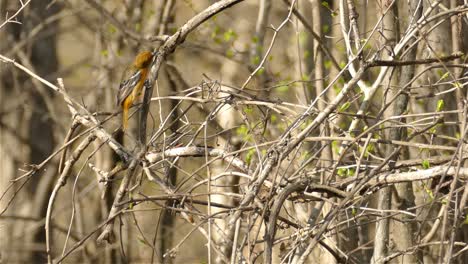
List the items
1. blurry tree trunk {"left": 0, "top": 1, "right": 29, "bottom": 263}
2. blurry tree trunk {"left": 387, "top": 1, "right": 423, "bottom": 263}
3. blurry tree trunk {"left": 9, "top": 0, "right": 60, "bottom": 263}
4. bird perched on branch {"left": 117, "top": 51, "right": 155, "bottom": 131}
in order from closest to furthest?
blurry tree trunk {"left": 387, "top": 1, "right": 423, "bottom": 263} → bird perched on branch {"left": 117, "top": 51, "right": 155, "bottom": 131} → blurry tree trunk {"left": 9, "top": 0, "right": 60, "bottom": 263} → blurry tree trunk {"left": 0, "top": 1, "right": 29, "bottom": 263}

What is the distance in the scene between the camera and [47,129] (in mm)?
11836

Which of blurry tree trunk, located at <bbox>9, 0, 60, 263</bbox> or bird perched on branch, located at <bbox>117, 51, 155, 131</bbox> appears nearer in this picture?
bird perched on branch, located at <bbox>117, 51, 155, 131</bbox>

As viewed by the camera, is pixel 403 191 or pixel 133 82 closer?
pixel 403 191

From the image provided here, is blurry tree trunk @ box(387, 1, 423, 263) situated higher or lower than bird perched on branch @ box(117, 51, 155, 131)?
lower

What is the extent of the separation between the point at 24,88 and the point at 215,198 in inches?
135

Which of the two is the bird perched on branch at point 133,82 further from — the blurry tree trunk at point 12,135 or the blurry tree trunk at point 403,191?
the blurry tree trunk at point 12,135

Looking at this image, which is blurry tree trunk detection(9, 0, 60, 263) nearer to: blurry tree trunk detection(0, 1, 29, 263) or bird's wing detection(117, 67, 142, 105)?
blurry tree trunk detection(0, 1, 29, 263)

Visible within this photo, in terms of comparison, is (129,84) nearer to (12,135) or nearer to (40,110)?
(40,110)

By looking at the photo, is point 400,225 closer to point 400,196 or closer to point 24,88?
point 400,196

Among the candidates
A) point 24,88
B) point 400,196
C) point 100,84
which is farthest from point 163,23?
point 400,196

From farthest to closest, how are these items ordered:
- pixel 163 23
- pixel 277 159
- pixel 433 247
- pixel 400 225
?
pixel 163 23 < pixel 433 247 < pixel 400 225 < pixel 277 159

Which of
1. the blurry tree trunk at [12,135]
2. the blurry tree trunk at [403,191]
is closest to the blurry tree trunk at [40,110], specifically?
the blurry tree trunk at [12,135]

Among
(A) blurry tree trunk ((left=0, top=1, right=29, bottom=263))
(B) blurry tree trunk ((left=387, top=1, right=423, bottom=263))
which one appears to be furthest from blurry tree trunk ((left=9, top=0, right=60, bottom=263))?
(B) blurry tree trunk ((left=387, top=1, right=423, bottom=263))

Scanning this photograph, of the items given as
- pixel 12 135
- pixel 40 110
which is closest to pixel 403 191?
pixel 40 110
